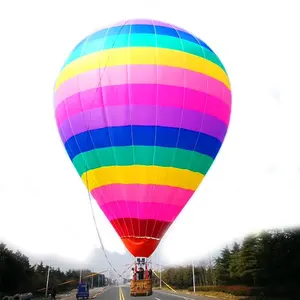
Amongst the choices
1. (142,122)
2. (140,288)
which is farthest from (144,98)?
(140,288)

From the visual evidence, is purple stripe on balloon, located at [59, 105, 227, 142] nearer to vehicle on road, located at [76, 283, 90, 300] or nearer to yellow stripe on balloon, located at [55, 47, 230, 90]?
yellow stripe on balloon, located at [55, 47, 230, 90]

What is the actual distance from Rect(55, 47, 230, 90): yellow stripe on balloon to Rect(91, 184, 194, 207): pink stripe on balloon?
531 cm

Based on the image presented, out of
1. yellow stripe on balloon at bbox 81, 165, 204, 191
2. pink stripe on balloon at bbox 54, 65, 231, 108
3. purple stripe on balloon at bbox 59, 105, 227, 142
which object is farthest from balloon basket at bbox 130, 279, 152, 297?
pink stripe on balloon at bbox 54, 65, 231, 108

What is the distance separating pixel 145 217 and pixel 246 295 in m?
29.2

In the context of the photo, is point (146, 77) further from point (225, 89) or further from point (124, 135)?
point (225, 89)

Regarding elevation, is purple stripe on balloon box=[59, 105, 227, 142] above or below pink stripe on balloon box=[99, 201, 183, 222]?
above

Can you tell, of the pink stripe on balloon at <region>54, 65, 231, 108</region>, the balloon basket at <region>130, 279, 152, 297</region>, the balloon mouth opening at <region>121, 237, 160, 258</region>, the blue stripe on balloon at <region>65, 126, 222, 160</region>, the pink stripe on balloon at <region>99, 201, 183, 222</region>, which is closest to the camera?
the balloon basket at <region>130, 279, 152, 297</region>

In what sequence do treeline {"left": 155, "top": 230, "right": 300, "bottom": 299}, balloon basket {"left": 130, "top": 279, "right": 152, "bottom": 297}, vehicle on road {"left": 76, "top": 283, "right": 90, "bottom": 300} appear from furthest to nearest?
vehicle on road {"left": 76, "top": 283, "right": 90, "bottom": 300}
treeline {"left": 155, "top": 230, "right": 300, "bottom": 299}
balloon basket {"left": 130, "top": 279, "right": 152, "bottom": 297}

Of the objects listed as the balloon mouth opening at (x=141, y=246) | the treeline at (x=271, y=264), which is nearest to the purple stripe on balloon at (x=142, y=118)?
the balloon mouth opening at (x=141, y=246)

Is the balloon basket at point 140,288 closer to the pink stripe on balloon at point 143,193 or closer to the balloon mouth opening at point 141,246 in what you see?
the balloon mouth opening at point 141,246

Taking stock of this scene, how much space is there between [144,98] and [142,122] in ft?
3.36

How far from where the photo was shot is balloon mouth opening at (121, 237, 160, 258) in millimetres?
14352

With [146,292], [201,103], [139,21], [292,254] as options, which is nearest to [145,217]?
[146,292]

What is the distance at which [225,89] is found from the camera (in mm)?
17562
